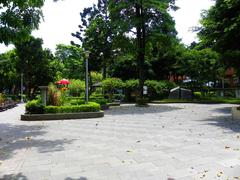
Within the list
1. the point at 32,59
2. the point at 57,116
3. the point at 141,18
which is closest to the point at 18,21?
the point at 57,116

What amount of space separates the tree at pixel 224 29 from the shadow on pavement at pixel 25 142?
29.7ft

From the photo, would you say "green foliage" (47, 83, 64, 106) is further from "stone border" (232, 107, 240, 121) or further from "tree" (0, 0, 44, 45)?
"stone border" (232, 107, 240, 121)

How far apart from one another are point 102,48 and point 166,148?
26953 mm

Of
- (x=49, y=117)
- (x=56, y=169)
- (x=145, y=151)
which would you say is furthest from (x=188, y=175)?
(x=49, y=117)

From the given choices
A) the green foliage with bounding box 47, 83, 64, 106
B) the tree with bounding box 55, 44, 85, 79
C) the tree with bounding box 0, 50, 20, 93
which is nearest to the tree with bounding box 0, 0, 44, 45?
the green foliage with bounding box 47, 83, 64, 106

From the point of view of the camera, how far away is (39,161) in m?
6.45

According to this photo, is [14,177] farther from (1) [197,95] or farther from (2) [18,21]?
(1) [197,95]

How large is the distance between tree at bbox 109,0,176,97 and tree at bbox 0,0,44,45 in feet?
47.1

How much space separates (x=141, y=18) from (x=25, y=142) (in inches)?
659

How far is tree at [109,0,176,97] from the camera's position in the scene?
2277 cm

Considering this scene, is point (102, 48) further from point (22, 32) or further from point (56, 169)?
point (56, 169)

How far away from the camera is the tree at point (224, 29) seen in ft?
43.9

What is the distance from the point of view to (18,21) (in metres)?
8.48

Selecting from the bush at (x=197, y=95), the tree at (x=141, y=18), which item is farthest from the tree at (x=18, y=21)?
the bush at (x=197, y=95)
